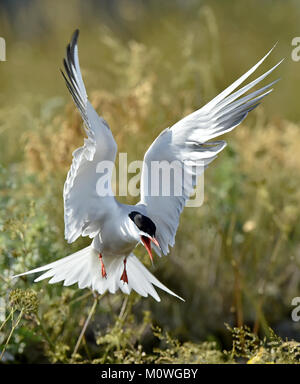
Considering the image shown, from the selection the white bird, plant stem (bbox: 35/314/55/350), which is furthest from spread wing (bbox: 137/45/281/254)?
plant stem (bbox: 35/314/55/350)

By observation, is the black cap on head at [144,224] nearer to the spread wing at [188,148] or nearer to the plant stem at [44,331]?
the spread wing at [188,148]

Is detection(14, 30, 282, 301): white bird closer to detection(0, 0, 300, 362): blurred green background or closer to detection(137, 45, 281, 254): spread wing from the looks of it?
detection(137, 45, 281, 254): spread wing

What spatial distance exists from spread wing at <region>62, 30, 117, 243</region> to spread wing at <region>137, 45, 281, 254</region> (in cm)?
18

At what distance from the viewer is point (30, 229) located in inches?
88.7

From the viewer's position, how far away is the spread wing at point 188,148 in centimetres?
195

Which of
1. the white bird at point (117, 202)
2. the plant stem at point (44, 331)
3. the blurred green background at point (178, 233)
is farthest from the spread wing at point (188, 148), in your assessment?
the plant stem at point (44, 331)

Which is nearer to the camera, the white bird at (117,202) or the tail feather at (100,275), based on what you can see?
the white bird at (117,202)

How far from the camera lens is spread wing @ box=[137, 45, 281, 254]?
195 centimetres

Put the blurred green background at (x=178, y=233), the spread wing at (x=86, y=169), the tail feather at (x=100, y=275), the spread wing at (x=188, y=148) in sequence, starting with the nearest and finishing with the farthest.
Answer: the spread wing at (x=86, y=169) → the spread wing at (x=188, y=148) → the tail feather at (x=100, y=275) → the blurred green background at (x=178, y=233)

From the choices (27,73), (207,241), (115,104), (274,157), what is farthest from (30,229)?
(27,73)

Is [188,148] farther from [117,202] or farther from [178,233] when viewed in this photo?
[178,233]

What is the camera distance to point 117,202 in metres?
2.08

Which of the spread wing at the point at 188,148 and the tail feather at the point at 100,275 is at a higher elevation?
the spread wing at the point at 188,148

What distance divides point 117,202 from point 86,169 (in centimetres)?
24
